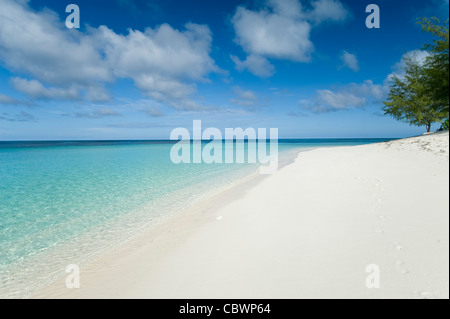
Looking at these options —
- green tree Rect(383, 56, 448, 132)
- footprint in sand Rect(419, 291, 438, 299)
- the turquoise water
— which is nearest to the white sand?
footprint in sand Rect(419, 291, 438, 299)

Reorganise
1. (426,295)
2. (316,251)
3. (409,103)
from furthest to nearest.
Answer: (409,103) → (316,251) → (426,295)

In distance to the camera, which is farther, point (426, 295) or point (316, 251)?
point (316, 251)

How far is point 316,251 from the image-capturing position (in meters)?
3.85

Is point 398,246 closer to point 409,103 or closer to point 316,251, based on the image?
point 316,251

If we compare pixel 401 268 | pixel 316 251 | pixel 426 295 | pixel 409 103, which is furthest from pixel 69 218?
pixel 409 103

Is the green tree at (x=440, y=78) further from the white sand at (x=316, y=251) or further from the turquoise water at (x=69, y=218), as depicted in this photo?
the turquoise water at (x=69, y=218)

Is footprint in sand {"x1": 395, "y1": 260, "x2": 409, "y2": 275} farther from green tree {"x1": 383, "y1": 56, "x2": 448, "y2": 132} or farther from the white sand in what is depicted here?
green tree {"x1": 383, "y1": 56, "x2": 448, "y2": 132}

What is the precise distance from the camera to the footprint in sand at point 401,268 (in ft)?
8.80

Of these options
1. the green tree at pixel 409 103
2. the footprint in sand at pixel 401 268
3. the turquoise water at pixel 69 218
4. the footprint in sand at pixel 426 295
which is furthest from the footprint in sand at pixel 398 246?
the green tree at pixel 409 103

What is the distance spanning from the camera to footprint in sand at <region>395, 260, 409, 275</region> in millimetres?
2682

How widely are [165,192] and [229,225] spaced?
6995mm

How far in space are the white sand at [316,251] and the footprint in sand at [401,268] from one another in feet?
0.03

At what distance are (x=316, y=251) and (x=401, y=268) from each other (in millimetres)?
1313

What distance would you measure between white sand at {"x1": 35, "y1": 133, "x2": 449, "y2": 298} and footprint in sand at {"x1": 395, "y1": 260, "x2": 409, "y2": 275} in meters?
0.01
